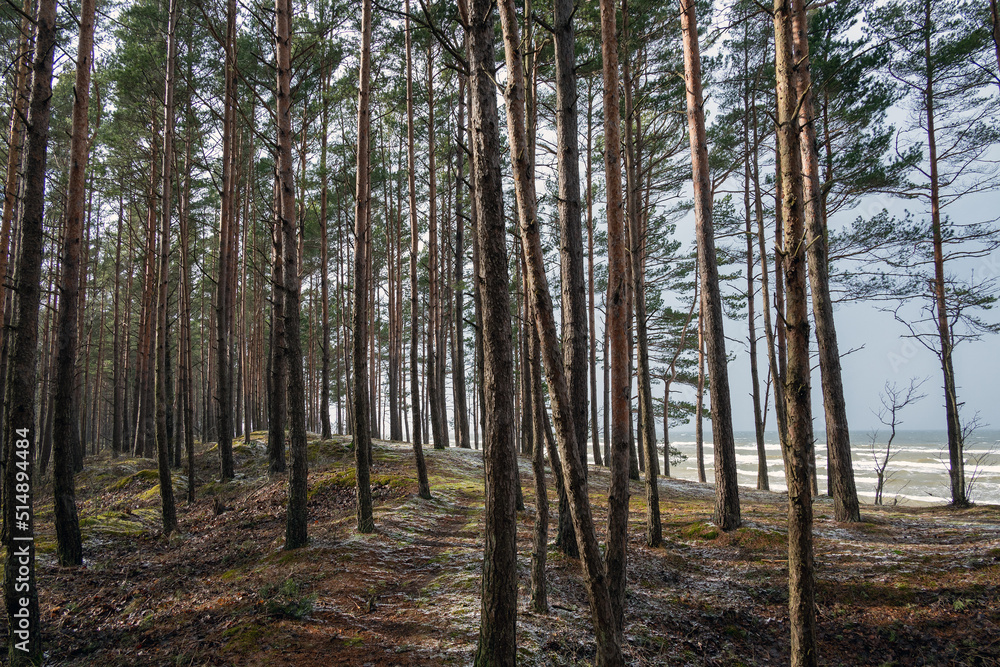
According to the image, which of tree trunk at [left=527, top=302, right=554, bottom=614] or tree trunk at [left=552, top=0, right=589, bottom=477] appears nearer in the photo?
tree trunk at [left=527, top=302, right=554, bottom=614]

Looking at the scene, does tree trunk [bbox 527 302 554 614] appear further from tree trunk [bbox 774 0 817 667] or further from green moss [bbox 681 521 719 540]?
green moss [bbox 681 521 719 540]

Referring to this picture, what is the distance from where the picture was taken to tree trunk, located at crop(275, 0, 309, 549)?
6043 mm

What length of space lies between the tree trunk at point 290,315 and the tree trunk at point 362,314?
0.88 m

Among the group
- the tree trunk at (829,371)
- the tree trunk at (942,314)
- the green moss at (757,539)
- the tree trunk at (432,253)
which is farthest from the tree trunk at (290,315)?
the tree trunk at (942,314)

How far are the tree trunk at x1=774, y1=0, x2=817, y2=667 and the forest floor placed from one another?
1753 millimetres

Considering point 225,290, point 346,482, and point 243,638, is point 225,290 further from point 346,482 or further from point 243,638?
point 243,638

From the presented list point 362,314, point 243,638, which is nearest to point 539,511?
point 243,638

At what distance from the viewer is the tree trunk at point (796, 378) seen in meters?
2.92

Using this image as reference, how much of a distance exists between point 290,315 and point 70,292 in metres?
2.39

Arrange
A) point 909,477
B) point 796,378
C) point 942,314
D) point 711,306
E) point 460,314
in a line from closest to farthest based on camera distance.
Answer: point 796,378 < point 711,306 < point 942,314 < point 460,314 < point 909,477

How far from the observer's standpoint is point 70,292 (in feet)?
17.8

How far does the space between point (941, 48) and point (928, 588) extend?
43.5 feet

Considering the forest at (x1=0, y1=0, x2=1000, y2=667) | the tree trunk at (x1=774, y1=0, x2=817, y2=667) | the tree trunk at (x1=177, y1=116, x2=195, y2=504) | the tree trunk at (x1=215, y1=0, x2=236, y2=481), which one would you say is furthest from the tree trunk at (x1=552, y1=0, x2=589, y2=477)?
the tree trunk at (x1=215, y1=0, x2=236, y2=481)
